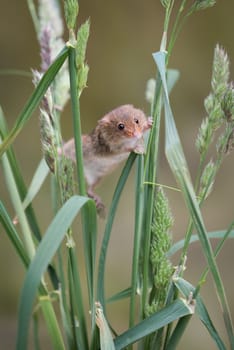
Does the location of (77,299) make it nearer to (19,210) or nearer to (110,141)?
(19,210)

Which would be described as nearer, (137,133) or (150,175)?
(150,175)

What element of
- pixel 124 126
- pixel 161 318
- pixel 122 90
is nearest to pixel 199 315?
pixel 161 318

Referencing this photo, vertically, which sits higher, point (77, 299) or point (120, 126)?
point (120, 126)

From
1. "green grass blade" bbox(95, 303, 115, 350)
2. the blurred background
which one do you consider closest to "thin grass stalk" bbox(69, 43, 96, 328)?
"green grass blade" bbox(95, 303, 115, 350)

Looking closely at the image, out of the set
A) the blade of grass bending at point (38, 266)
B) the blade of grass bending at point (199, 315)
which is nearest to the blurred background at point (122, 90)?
the blade of grass bending at point (199, 315)

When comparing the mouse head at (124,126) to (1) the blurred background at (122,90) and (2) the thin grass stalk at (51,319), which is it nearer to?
Result: (2) the thin grass stalk at (51,319)

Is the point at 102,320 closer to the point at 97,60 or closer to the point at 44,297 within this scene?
the point at 44,297

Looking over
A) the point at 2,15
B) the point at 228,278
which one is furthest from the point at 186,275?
the point at 2,15
